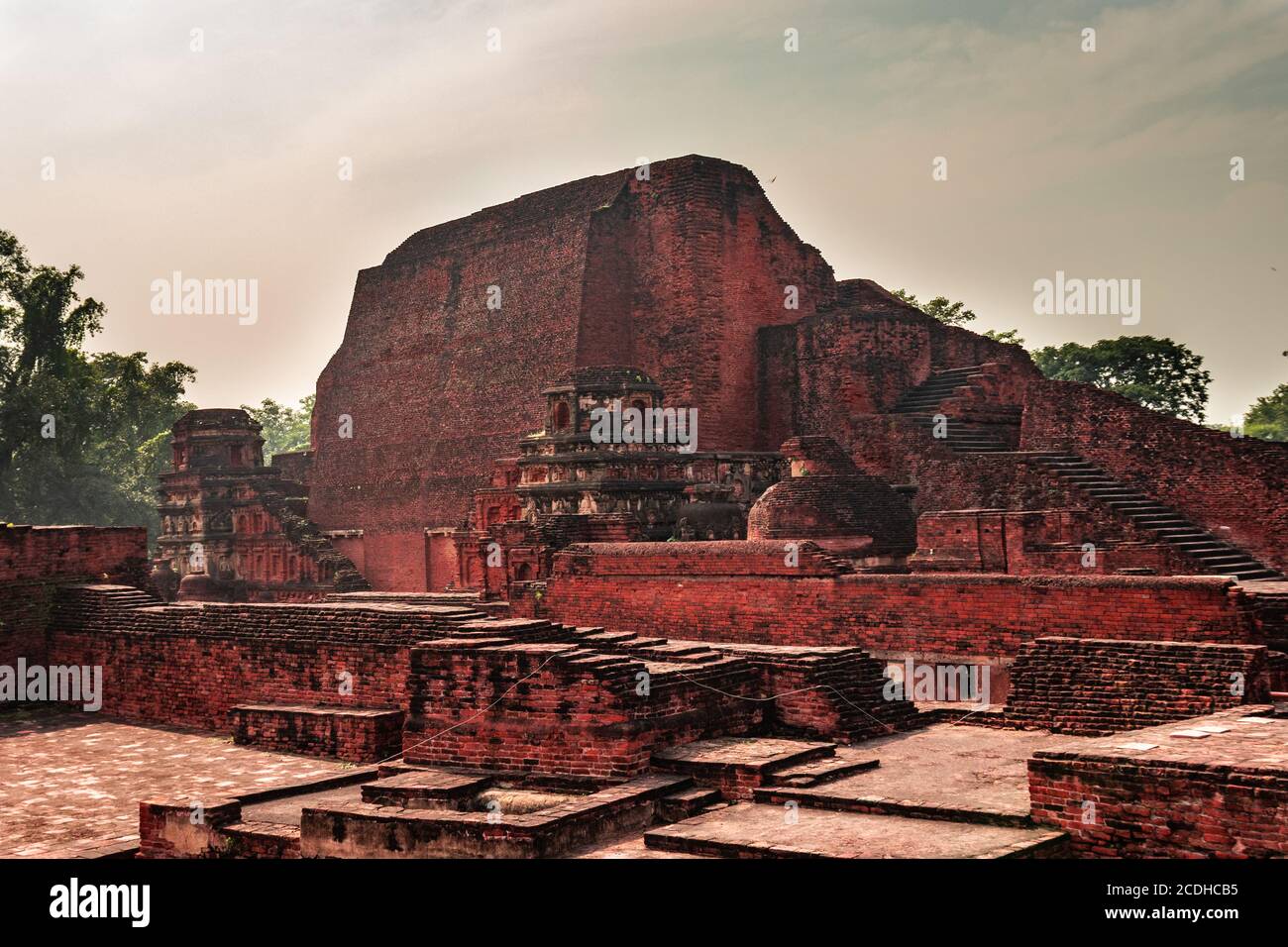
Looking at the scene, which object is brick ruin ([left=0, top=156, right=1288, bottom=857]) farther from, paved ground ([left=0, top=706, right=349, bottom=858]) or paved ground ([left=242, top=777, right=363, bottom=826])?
paved ground ([left=0, top=706, right=349, bottom=858])

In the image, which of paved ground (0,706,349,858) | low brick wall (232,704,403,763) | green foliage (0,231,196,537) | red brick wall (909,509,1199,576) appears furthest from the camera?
green foliage (0,231,196,537)

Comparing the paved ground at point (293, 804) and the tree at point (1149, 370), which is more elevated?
the tree at point (1149, 370)

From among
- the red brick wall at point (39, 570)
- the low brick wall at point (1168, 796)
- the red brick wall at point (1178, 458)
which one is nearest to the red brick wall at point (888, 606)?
the low brick wall at point (1168, 796)

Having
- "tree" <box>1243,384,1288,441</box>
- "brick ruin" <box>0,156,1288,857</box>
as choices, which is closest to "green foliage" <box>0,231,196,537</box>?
"brick ruin" <box>0,156,1288,857</box>

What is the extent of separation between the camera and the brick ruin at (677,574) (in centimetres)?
716

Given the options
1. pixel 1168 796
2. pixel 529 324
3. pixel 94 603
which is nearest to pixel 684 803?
pixel 1168 796

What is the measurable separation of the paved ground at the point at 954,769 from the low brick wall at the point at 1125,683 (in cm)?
26

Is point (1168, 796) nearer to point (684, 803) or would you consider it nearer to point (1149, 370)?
point (684, 803)

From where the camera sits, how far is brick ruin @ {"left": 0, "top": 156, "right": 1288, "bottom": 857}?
7164 millimetres

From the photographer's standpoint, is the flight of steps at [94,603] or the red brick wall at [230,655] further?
the flight of steps at [94,603]

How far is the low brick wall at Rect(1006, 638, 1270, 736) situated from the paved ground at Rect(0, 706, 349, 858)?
4.96 meters

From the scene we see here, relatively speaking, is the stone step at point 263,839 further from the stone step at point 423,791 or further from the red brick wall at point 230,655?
the red brick wall at point 230,655

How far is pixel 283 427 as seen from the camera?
80.8m
